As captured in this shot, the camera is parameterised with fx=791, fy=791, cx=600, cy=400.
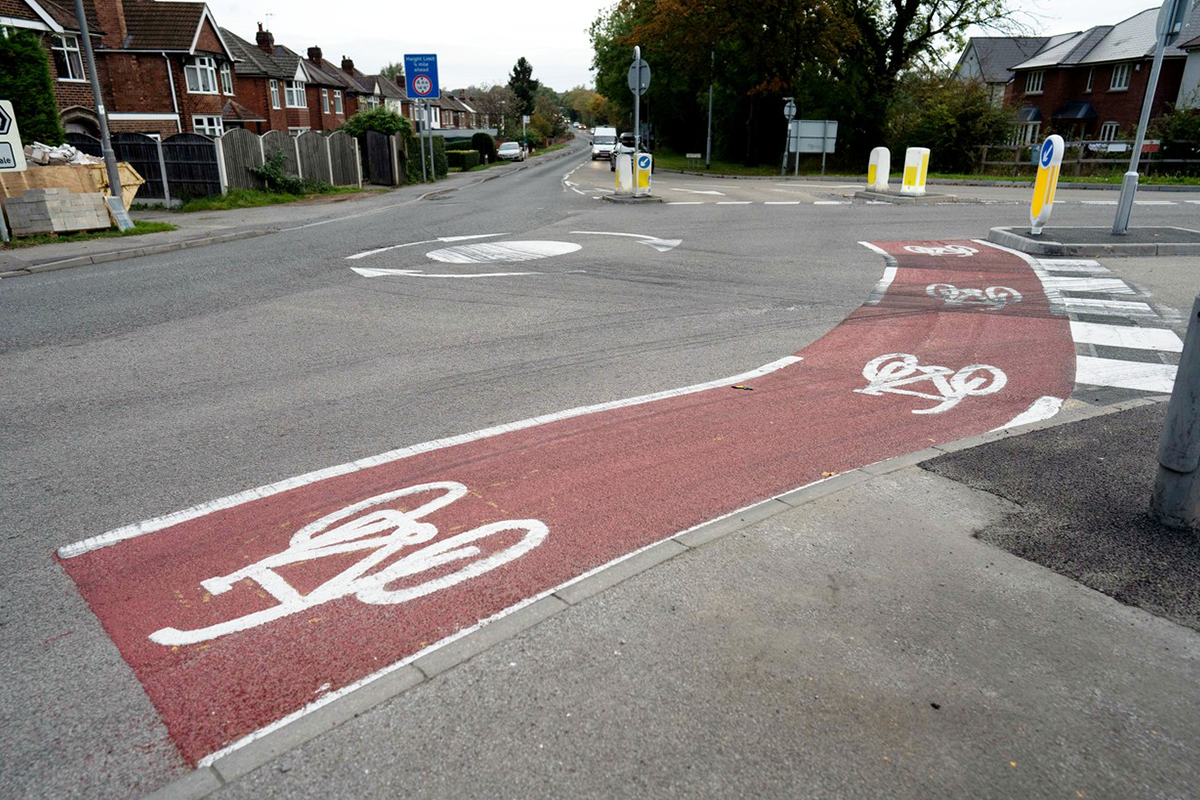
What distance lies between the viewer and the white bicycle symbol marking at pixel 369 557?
3.50 m

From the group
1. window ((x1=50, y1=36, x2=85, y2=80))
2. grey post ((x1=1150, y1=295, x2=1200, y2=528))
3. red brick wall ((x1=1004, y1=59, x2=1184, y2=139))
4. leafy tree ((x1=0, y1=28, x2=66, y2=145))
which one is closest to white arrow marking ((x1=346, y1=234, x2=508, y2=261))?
grey post ((x1=1150, y1=295, x2=1200, y2=528))

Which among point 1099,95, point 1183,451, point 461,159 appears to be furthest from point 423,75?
point 1099,95

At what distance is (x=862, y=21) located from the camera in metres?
39.3

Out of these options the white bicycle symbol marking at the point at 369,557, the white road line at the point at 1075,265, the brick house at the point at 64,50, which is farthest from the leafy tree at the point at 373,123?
the white bicycle symbol marking at the point at 369,557

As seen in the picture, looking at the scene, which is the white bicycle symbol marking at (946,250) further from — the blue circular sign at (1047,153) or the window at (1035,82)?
the window at (1035,82)

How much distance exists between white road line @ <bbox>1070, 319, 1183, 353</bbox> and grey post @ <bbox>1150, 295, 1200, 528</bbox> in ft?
14.9

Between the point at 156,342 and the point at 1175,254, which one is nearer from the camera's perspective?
the point at 156,342

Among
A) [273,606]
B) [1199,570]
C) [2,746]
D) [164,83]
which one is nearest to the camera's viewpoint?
[2,746]

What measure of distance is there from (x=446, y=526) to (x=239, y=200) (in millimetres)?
22348

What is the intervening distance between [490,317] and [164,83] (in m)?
38.7

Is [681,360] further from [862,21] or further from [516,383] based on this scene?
[862,21]

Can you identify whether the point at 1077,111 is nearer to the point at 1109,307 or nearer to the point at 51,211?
the point at 1109,307

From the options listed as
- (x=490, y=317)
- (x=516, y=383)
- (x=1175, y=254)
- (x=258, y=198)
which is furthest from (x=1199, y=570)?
(x=258, y=198)

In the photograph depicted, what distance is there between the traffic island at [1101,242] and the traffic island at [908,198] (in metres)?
7.56
